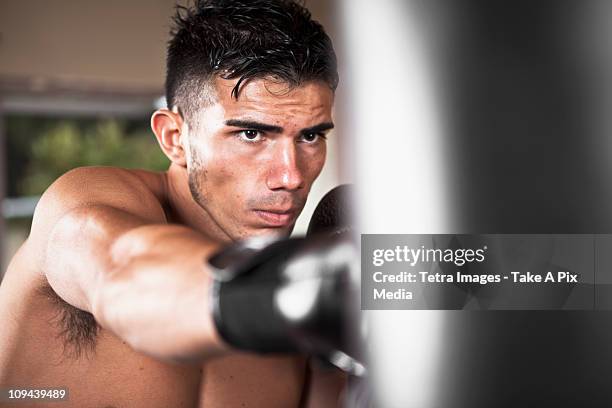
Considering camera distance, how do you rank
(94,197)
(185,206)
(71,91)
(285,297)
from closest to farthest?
(285,297) < (94,197) < (185,206) < (71,91)

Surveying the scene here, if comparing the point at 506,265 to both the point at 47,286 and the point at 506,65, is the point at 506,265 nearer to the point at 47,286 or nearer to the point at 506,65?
the point at 506,65

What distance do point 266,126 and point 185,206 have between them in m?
0.12

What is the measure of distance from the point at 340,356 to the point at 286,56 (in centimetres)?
28

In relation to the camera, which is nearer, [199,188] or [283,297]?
[283,297]

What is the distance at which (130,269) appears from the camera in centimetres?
33

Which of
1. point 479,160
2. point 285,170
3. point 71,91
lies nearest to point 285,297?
point 479,160

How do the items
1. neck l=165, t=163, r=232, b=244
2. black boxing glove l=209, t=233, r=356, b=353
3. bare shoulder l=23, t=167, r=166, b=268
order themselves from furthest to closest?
neck l=165, t=163, r=232, b=244, bare shoulder l=23, t=167, r=166, b=268, black boxing glove l=209, t=233, r=356, b=353

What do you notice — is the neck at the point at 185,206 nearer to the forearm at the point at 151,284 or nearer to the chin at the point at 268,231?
the chin at the point at 268,231

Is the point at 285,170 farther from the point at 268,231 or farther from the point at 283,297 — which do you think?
the point at 283,297

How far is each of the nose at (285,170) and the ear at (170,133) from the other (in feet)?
0.35

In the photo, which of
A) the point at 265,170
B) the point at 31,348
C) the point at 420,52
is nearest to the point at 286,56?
the point at 265,170

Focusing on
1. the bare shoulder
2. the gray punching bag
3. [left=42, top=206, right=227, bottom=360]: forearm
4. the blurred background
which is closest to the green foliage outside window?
the blurred background

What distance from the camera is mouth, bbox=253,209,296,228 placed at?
508 millimetres

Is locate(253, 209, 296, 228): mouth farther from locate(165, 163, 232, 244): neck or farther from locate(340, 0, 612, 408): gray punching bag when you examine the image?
locate(340, 0, 612, 408): gray punching bag
